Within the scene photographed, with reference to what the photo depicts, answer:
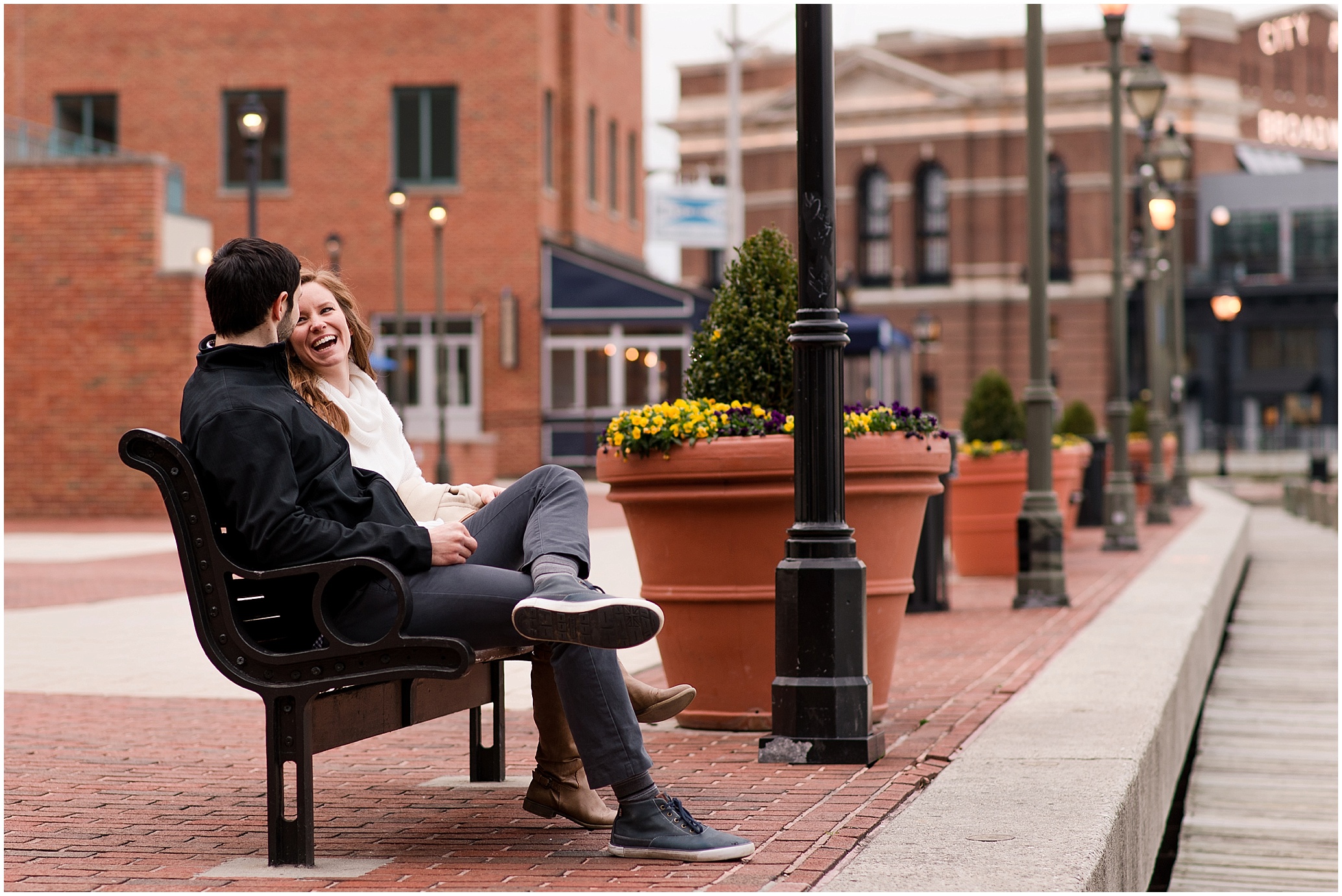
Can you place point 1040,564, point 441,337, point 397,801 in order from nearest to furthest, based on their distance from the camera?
1. point 397,801
2. point 1040,564
3. point 441,337

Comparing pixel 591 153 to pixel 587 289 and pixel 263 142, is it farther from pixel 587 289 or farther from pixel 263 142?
pixel 263 142

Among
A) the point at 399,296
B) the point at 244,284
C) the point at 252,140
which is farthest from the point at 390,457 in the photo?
the point at 399,296

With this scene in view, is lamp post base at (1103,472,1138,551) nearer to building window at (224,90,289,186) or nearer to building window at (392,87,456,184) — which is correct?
building window at (392,87,456,184)

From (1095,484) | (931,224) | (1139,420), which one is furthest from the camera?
(931,224)

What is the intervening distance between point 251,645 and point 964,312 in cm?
6260

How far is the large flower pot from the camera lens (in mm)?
5996

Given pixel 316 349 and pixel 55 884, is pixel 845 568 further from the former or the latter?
pixel 55 884

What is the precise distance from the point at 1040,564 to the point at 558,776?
759 cm

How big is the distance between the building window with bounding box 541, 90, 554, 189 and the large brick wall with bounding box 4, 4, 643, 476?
0.31m

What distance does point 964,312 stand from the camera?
214ft

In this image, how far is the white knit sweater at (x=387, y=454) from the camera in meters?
4.59

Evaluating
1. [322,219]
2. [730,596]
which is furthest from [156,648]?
[322,219]

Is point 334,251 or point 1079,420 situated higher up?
point 334,251

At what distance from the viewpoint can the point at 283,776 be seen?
4031 millimetres
